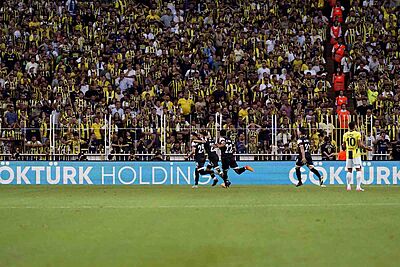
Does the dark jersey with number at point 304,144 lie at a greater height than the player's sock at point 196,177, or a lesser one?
greater

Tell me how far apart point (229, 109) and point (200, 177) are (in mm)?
3137

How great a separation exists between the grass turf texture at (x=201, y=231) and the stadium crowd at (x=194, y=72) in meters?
8.70

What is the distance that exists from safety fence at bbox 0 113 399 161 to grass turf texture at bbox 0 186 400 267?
8347 millimetres

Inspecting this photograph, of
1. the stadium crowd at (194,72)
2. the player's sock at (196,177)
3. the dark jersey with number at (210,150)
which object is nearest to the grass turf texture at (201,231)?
the player's sock at (196,177)

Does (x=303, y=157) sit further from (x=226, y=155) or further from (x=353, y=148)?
(x=353, y=148)

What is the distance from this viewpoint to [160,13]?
3622 cm

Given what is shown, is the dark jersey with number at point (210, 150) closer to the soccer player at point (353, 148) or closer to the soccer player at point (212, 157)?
the soccer player at point (212, 157)

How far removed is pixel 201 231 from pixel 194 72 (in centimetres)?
2035

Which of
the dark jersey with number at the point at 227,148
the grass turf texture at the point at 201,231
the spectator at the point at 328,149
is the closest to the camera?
the grass turf texture at the point at 201,231

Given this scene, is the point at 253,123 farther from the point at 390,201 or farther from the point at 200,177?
the point at 390,201

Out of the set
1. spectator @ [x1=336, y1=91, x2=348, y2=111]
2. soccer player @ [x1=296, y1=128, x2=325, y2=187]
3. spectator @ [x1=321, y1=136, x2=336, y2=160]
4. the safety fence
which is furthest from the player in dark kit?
spectator @ [x1=336, y1=91, x2=348, y2=111]

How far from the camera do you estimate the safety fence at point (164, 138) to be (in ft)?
95.9

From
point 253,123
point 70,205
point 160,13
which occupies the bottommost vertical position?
point 70,205

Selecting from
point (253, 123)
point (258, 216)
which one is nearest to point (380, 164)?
point (253, 123)
